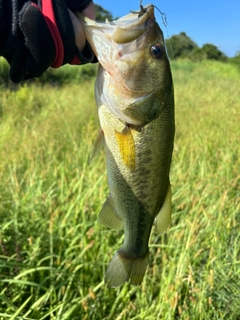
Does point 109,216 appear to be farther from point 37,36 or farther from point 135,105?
point 37,36

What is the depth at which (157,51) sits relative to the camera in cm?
124

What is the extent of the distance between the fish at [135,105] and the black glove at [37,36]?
9 centimetres

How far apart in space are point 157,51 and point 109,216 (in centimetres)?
63

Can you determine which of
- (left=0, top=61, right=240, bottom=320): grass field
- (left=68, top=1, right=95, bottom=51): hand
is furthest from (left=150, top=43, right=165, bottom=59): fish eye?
(left=0, top=61, right=240, bottom=320): grass field

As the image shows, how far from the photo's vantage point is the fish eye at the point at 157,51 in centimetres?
124

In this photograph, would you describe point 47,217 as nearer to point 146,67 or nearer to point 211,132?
point 146,67

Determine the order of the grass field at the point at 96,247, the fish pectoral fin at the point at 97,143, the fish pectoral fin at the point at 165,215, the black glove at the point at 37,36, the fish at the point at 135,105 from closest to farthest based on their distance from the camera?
1. the black glove at the point at 37,36
2. the fish at the point at 135,105
3. the fish pectoral fin at the point at 97,143
4. the fish pectoral fin at the point at 165,215
5. the grass field at the point at 96,247

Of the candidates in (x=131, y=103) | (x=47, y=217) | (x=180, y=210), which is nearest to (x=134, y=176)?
(x=131, y=103)

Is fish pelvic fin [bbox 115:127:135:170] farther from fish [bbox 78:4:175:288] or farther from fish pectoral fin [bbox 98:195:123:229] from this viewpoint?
fish pectoral fin [bbox 98:195:123:229]

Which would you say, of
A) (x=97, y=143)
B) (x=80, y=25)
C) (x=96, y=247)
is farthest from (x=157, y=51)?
(x=96, y=247)

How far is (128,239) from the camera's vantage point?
1.53 metres

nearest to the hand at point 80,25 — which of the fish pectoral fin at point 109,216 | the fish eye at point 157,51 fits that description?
the fish eye at point 157,51

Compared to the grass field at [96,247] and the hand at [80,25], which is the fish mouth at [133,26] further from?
the grass field at [96,247]

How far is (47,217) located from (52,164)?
3.33 feet
